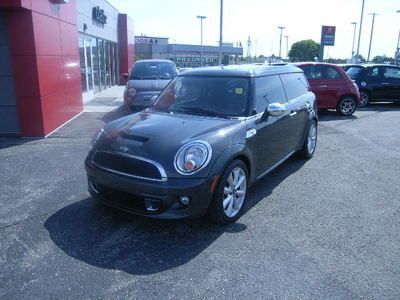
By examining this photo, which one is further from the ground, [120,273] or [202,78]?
[202,78]

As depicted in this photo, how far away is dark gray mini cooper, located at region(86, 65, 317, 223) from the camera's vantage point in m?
3.49

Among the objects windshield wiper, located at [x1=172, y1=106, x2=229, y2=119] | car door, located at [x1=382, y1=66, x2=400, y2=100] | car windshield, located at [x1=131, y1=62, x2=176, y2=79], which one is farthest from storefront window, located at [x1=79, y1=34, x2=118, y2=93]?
car door, located at [x1=382, y1=66, x2=400, y2=100]

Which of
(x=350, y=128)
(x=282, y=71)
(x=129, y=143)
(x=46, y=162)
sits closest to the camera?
(x=129, y=143)

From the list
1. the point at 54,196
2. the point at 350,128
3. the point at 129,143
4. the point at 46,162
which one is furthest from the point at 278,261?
the point at 350,128

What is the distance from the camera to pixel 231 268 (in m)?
3.19

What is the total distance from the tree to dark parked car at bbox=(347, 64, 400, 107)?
196ft

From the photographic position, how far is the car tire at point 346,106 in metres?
11.5

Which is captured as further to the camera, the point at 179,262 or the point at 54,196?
the point at 54,196

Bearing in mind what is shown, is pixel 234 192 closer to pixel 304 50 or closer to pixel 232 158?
pixel 232 158

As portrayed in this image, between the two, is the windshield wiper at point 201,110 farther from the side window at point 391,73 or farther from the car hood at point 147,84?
the side window at point 391,73

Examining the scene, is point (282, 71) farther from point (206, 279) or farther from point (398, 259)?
point (206, 279)

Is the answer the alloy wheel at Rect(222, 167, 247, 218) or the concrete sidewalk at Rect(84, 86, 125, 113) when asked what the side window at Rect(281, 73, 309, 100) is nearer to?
the alloy wheel at Rect(222, 167, 247, 218)

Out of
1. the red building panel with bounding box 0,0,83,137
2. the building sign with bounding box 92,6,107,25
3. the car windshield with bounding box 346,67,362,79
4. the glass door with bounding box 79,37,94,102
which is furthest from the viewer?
the building sign with bounding box 92,6,107,25

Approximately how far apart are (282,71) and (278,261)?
128 inches
